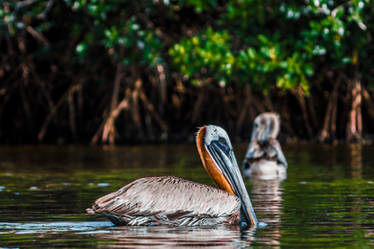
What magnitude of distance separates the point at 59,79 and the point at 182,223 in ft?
62.0

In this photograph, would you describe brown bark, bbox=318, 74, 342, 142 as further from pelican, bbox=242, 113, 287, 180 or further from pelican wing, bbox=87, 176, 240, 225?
pelican wing, bbox=87, 176, 240, 225

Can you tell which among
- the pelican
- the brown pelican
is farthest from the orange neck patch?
the pelican

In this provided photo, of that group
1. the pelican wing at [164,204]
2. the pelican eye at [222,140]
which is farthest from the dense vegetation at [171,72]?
the pelican wing at [164,204]

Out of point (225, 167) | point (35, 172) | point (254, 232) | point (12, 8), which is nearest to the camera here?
point (254, 232)

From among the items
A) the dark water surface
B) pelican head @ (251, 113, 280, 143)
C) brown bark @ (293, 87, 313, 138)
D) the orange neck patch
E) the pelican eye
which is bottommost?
the dark water surface

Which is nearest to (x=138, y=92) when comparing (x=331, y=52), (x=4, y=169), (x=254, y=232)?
(x=331, y=52)

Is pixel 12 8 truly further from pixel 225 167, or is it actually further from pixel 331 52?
pixel 225 167

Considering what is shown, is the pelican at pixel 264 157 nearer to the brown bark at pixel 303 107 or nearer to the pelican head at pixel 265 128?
the pelican head at pixel 265 128

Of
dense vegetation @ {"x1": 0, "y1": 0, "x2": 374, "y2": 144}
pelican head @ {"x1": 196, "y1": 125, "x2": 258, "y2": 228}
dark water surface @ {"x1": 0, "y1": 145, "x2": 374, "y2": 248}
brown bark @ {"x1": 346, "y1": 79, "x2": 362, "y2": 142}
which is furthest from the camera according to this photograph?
brown bark @ {"x1": 346, "y1": 79, "x2": 362, "y2": 142}

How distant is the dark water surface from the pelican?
0.30 meters

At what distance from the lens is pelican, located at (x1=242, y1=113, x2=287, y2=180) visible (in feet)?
45.7

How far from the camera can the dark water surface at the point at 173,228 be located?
705 centimetres

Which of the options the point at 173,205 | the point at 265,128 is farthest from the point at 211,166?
the point at 265,128

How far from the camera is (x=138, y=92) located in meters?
23.2
